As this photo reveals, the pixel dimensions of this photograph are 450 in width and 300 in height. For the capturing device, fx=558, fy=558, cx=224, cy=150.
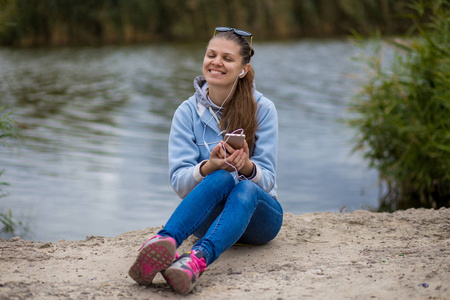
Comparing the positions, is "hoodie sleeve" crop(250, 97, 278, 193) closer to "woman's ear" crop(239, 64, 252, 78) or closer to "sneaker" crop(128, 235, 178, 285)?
"woman's ear" crop(239, 64, 252, 78)

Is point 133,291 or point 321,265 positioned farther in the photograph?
point 321,265

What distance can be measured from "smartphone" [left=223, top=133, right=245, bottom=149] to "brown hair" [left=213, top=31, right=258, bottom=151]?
0.75 feet

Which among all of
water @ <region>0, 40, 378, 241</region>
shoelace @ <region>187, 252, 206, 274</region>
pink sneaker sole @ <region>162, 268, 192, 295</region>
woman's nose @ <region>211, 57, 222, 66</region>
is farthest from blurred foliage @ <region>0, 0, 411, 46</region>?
pink sneaker sole @ <region>162, 268, 192, 295</region>

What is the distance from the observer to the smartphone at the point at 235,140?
2.72 m

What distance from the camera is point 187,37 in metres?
29.4

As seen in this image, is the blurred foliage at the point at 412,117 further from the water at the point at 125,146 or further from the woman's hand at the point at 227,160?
the woman's hand at the point at 227,160

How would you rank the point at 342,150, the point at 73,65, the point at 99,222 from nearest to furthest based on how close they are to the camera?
the point at 99,222, the point at 342,150, the point at 73,65

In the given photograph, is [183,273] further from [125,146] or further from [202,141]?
[125,146]

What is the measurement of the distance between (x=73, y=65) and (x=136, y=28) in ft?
32.5

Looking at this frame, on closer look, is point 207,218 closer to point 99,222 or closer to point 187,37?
point 99,222

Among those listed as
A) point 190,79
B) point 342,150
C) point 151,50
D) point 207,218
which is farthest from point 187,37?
point 207,218

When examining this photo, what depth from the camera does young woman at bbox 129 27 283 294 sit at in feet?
8.60

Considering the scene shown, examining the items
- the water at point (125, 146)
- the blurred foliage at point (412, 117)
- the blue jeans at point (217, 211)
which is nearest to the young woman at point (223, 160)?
the blue jeans at point (217, 211)

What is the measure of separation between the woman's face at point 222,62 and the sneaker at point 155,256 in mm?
972
